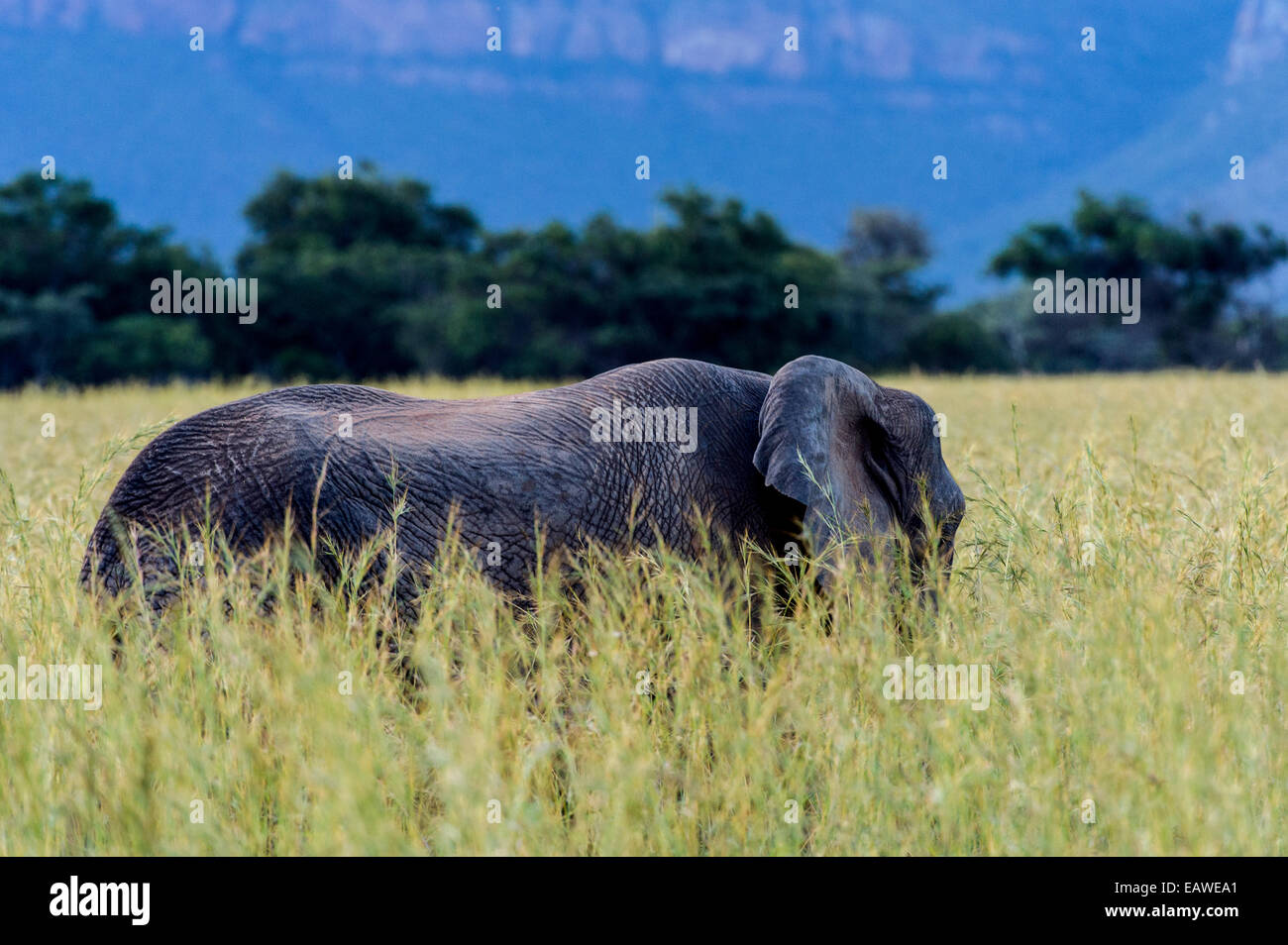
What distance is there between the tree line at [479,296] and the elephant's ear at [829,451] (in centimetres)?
3215

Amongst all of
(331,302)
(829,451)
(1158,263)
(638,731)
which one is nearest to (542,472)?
(829,451)

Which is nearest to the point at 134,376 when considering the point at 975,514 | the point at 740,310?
the point at 740,310

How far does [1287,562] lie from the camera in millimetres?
4480

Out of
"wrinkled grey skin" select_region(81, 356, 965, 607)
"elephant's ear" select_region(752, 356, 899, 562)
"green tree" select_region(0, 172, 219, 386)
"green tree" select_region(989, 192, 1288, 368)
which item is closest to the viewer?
"wrinkled grey skin" select_region(81, 356, 965, 607)

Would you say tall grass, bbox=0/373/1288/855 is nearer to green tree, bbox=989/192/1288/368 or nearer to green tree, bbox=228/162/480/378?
green tree, bbox=228/162/480/378

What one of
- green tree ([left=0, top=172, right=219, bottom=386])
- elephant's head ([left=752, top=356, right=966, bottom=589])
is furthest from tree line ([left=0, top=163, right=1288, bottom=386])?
elephant's head ([left=752, top=356, right=966, bottom=589])

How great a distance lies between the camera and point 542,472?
4176 millimetres

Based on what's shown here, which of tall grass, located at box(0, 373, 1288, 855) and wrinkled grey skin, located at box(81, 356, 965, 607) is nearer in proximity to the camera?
tall grass, located at box(0, 373, 1288, 855)

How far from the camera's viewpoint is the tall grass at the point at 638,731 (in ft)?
8.65

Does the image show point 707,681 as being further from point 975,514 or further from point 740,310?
point 740,310

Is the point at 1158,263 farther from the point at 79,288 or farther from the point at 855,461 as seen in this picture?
the point at 855,461

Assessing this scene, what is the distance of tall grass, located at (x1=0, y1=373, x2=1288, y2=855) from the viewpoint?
264cm

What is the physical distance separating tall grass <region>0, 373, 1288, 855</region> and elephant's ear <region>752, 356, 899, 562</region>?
0.44 m
